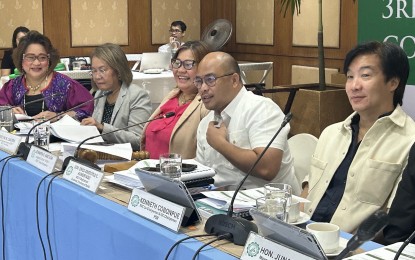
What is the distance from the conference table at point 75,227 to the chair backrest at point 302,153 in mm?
996

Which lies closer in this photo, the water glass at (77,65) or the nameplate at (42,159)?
the nameplate at (42,159)

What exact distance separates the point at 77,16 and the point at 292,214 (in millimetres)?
7242

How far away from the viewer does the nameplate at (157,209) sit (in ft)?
5.63

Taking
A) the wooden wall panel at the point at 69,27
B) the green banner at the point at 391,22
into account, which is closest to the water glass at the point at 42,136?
the green banner at the point at 391,22

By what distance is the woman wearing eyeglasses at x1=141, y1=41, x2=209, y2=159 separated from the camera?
3.05 meters

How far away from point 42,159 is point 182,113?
2.80ft

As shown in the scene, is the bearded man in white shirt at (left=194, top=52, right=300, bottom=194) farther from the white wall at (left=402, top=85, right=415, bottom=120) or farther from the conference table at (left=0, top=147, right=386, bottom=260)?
the white wall at (left=402, top=85, right=415, bottom=120)

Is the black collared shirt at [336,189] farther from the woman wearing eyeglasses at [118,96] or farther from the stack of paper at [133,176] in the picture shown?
the woman wearing eyeglasses at [118,96]

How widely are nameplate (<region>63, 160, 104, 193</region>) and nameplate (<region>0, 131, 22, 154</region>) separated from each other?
1.72 feet

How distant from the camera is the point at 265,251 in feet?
4.58

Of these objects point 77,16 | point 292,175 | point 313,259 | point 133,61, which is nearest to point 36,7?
point 77,16

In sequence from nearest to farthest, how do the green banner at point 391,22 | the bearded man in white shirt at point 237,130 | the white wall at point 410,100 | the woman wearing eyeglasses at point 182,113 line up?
1. the bearded man in white shirt at point 237,130
2. the woman wearing eyeglasses at point 182,113
3. the white wall at point 410,100
4. the green banner at point 391,22

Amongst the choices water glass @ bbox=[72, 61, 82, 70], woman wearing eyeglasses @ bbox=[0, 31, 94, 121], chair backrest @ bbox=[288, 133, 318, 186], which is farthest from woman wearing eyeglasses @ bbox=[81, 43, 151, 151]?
water glass @ bbox=[72, 61, 82, 70]

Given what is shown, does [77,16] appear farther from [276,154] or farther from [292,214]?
[292,214]
